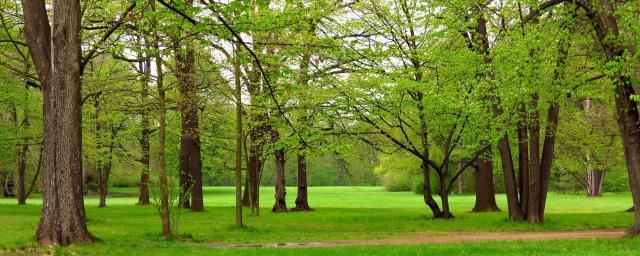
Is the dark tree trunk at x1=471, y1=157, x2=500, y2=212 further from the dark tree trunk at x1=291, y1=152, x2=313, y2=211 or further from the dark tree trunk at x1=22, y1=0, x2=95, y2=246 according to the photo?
the dark tree trunk at x1=22, y1=0, x2=95, y2=246

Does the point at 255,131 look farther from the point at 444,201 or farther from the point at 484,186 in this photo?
the point at 484,186

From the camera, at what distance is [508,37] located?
17.6m

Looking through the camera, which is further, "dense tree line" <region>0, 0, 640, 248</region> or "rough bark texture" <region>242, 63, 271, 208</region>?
"rough bark texture" <region>242, 63, 271, 208</region>

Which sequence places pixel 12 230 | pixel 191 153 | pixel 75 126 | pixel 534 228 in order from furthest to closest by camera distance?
1. pixel 191 153
2. pixel 534 228
3. pixel 12 230
4. pixel 75 126

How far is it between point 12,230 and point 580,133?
24.3 m

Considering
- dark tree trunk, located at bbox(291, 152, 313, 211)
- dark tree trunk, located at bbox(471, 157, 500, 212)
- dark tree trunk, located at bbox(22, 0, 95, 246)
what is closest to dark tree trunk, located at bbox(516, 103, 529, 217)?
dark tree trunk, located at bbox(471, 157, 500, 212)

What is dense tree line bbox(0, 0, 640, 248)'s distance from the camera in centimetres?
1240

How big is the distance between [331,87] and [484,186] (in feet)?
35.6

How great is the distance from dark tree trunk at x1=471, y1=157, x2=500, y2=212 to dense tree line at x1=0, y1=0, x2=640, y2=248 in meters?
0.09

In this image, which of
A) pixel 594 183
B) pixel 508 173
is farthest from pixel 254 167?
pixel 594 183

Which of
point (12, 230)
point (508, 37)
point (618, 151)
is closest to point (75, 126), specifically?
point (12, 230)

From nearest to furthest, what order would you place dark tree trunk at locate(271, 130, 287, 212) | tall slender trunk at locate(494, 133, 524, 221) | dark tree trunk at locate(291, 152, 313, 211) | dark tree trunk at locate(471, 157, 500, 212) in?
tall slender trunk at locate(494, 133, 524, 221) → dark tree trunk at locate(471, 157, 500, 212) → dark tree trunk at locate(271, 130, 287, 212) → dark tree trunk at locate(291, 152, 313, 211)

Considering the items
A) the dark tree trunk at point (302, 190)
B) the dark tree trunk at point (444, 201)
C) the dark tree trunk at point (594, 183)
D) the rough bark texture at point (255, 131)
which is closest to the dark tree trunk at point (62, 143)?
the rough bark texture at point (255, 131)

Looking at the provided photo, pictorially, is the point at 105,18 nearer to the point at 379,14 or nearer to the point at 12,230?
the point at 12,230
